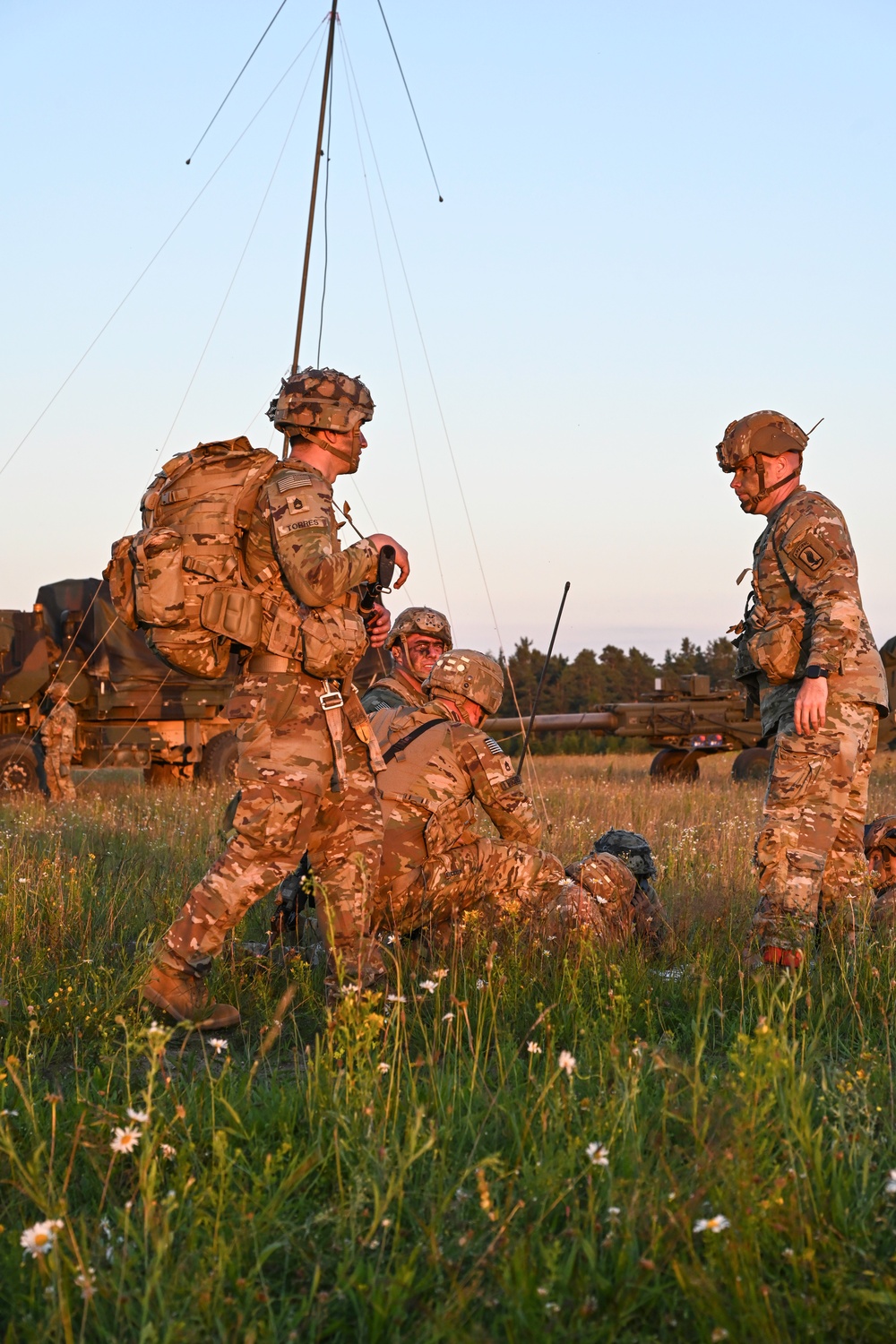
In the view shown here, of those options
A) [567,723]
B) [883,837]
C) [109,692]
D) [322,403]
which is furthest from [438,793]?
[567,723]

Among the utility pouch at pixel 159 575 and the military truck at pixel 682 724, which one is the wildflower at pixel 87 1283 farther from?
the military truck at pixel 682 724

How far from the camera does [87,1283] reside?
208cm

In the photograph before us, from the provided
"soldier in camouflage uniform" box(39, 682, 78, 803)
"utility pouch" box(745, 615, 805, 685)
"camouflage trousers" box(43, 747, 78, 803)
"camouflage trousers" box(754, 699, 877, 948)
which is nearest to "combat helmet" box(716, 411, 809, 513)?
"utility pouch" box(745, 615, 805, 685)

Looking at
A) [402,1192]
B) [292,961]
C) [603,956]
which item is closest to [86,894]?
[292,961]

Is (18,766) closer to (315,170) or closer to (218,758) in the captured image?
(218,758)

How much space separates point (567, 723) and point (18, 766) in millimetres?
7932

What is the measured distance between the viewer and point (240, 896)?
422 centimetres

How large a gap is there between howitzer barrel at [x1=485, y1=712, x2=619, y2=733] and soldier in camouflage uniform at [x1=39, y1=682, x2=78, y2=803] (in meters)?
6.21

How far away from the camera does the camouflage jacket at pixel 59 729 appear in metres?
13.9

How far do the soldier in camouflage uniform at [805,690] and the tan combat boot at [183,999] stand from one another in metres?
2.08

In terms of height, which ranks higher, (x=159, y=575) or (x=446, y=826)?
(x=159, y=575)

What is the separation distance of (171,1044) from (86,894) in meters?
2.14

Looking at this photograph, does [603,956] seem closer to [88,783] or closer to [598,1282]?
[598,1282]

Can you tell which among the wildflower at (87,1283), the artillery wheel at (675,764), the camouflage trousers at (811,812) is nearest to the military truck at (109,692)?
the artillery wheel at (675,764)
